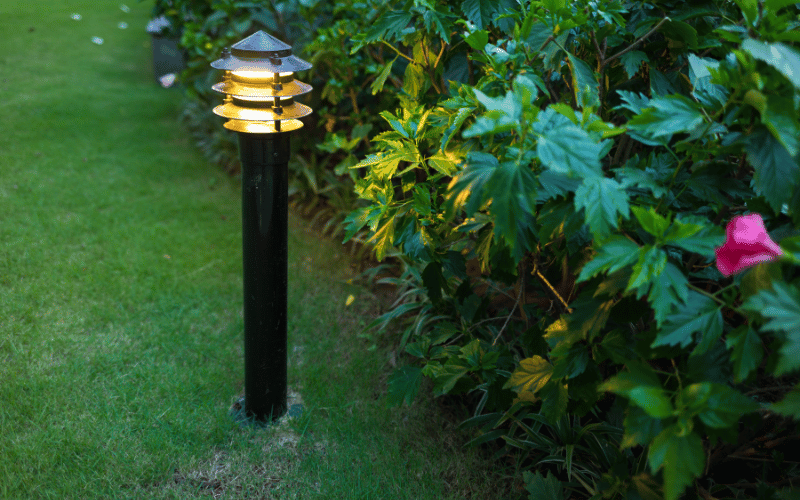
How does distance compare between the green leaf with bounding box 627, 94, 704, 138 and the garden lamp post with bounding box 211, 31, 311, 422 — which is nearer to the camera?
the green leaf with bounding box 627, 94, 704, 138

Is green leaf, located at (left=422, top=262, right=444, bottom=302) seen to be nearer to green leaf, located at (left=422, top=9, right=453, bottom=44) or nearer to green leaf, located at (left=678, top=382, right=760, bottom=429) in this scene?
green leaf, located at (left=422, top=9, right=453, bottom=44)

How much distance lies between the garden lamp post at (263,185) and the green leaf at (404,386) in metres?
0.48

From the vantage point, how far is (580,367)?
1.63 m

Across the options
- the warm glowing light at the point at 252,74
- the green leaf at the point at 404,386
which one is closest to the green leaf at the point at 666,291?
the green leaf at the point at 404,386


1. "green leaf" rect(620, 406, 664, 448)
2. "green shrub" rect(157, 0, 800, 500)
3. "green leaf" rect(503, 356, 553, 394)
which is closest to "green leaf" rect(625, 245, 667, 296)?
"green shrub" rect(157, 0, 800, 500)

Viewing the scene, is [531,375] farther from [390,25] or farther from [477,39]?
[390,25]

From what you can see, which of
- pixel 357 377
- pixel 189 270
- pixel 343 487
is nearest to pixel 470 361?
pixel 343 487

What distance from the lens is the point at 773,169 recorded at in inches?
47.2

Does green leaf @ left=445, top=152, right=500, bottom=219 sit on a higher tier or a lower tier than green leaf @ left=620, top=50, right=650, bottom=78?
lower

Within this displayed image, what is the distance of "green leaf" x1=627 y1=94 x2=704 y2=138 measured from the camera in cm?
127

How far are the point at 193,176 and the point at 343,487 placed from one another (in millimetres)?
3235

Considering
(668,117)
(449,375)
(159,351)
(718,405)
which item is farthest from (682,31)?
(159,351)

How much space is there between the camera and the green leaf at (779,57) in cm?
111

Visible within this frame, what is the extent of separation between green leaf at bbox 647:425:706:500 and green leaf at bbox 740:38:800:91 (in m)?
0.73
